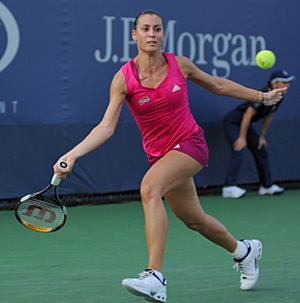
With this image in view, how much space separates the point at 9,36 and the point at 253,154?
308cm

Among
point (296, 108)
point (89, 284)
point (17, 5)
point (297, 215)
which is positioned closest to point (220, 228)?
A: point (89, 284)

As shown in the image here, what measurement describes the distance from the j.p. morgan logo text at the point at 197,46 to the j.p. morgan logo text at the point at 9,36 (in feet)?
2.95

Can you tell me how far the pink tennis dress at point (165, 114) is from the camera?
502 cm

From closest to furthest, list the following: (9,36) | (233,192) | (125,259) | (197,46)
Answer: (125,259), (9,36), (197,46), (233,192)

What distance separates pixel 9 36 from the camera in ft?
28.7

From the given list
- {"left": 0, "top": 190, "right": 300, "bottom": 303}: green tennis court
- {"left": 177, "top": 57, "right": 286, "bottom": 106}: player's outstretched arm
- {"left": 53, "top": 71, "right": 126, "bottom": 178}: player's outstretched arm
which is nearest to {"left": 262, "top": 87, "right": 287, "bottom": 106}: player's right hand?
{"left": 177, "top": 57, "right": 286, "bottom": 106}: player's outstretched arm

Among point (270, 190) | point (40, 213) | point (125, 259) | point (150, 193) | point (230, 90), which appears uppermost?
point (230, 90)

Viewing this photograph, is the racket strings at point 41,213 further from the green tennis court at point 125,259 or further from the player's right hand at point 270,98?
the player's right hand at point 270,98

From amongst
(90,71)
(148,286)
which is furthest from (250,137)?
(148,286)

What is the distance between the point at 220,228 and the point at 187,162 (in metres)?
0.50

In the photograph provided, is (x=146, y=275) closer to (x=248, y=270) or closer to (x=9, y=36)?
(x=248, y=270)

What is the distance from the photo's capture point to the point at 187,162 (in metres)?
5.03

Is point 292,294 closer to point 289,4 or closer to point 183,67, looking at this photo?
point 183,67

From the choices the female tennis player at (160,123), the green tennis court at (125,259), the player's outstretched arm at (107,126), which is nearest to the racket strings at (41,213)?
Answer: the player's outstretched arm at (107,126)
